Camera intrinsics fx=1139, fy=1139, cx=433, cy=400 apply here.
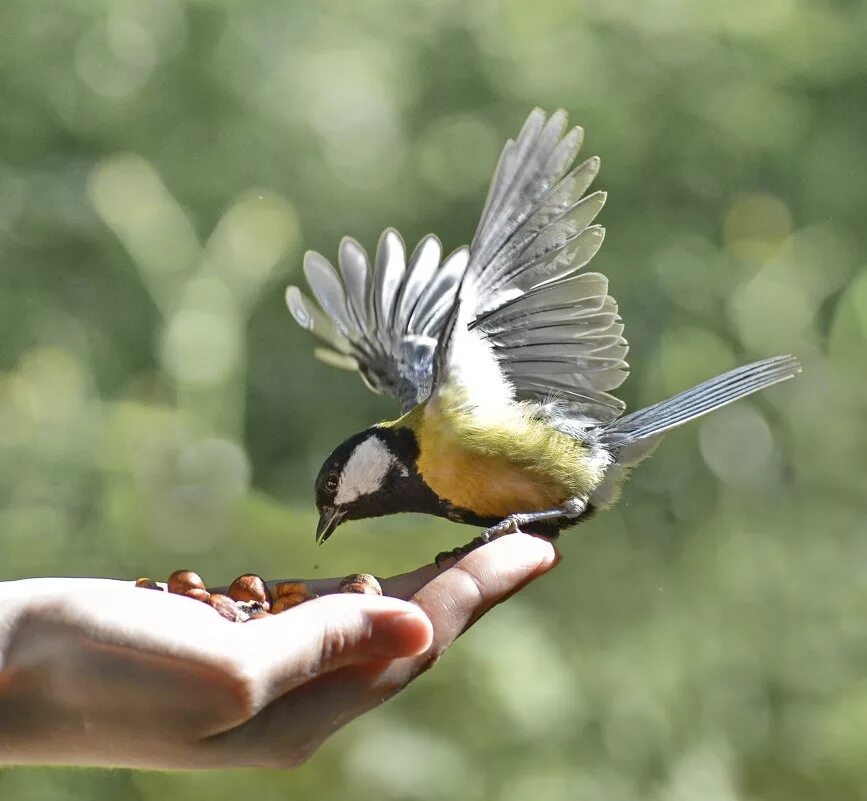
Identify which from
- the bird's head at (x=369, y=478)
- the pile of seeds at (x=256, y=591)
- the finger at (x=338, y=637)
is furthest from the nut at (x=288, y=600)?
the finger at (x=338, y=637)

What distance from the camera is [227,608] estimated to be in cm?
107

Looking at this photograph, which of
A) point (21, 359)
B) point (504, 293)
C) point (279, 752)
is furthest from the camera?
point (21, 359)

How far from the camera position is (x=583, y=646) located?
2.15 meters

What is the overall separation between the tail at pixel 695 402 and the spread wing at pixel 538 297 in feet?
0.12

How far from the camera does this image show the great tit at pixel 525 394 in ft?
4.06

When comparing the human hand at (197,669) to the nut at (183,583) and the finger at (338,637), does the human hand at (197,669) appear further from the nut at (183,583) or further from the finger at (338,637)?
the nut at (183,583)

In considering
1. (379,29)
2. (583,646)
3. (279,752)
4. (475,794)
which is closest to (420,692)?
(475,794)

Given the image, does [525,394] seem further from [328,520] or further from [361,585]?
[361,585]

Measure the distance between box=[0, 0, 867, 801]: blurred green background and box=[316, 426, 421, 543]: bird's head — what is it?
2.01 feet

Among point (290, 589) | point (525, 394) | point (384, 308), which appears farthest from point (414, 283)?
point (290, 589)

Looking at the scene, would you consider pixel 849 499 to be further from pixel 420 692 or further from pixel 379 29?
pixel 379 29

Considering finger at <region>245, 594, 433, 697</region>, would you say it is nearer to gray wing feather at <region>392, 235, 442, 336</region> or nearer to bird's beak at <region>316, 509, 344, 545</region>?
bird's beak at <region>316, 509, 344, 545</region>

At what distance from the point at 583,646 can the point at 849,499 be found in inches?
23.4

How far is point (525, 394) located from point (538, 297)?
0.15 meters
